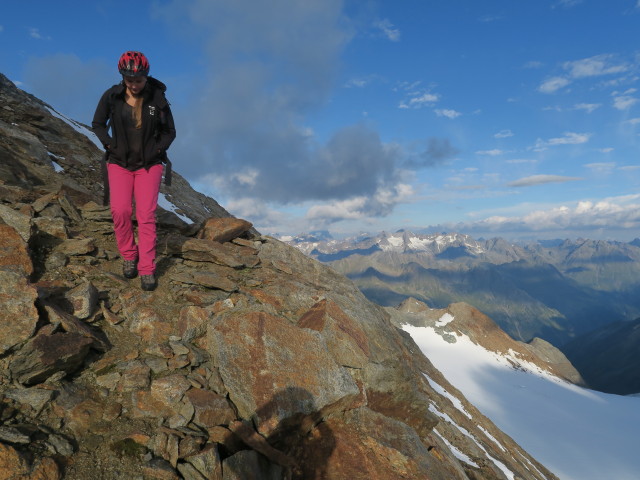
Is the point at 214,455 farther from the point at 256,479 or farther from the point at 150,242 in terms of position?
the point at 150,242

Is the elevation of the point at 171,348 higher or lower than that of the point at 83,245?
lower

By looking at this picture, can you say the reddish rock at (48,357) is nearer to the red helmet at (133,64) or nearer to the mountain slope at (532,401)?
the red helmet at (133,64)

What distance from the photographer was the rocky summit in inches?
208

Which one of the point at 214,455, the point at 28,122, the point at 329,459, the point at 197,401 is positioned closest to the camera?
the point at 214,455

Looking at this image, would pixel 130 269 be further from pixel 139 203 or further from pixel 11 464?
pixel 11 464

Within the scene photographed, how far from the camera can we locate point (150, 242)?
943cm

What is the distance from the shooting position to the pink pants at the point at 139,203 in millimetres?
9031

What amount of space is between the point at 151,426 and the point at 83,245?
6329 millimetres

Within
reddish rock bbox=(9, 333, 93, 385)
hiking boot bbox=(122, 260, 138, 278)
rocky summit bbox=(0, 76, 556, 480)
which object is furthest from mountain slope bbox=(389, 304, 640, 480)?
reddish rock bbox=(9, 333, 93, 385)

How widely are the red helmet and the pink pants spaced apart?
2.23 m

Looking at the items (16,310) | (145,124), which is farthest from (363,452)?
(145,124)

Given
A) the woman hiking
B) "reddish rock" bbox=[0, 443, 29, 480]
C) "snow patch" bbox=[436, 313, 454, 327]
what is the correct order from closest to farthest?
"reddish rock" bbox=[0, 443, 29, 480] < the woman hiking < "snow patch" bbox=[436, 313, 454, 327]

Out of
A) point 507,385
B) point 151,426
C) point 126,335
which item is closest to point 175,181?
point 126,335

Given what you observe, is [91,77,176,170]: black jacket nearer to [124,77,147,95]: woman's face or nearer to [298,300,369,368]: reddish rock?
[124,77,147,95]: woman's face
